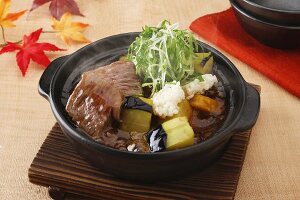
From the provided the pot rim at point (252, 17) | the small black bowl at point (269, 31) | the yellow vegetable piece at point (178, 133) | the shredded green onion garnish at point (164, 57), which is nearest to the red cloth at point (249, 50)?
the small black bowl at point (269, 31)

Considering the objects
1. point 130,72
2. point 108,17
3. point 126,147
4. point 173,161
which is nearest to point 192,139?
point 173,161

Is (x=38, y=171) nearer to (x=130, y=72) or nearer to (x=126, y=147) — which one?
(x=126, y=147)

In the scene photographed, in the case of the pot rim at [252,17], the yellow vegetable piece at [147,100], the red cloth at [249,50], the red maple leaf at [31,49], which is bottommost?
the red maple leaf at [31,49]

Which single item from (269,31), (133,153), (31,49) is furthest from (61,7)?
(133,153)

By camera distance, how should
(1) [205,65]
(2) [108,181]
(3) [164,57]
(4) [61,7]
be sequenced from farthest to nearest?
(4) [61,7], (1) [205,65], (3) [164,57], (2) [108,181]

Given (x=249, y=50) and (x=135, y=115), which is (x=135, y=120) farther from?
(x=249, y=50)

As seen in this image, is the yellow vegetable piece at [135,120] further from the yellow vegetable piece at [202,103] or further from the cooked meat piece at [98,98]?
the yellow vegetable piece at [202,103]
